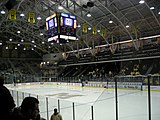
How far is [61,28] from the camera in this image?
12906mm

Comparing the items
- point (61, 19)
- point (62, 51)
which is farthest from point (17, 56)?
point (61, 19)

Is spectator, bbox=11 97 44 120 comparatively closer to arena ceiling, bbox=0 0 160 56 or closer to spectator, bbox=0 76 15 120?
spectator, bbox=0 76 15 120

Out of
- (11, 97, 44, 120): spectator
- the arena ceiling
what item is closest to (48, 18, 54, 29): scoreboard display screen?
the arena ceiling

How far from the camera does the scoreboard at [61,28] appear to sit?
12906 mm

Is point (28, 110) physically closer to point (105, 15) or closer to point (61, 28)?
point (61, 28)

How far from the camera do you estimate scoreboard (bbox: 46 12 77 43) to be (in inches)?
508

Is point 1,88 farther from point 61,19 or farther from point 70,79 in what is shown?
point 70,79

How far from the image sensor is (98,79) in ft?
71.6

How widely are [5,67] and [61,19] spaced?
33.5 meters

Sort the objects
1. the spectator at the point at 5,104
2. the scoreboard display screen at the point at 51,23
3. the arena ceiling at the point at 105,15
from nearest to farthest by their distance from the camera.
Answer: the spectator at the point at 5,104 < the scoreboard display screen at the point at 51,23 < the arena ceiling at the point at 105,15

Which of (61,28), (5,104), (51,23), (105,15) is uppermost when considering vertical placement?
(105,15)

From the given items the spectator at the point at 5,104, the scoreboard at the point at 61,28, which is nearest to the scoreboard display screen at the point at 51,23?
the scoreboard at the point at 61,28

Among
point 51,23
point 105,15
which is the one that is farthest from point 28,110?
point 105,15

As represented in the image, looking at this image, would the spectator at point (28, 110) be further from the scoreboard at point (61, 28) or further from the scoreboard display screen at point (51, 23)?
the scoreboard display screen at point (51, 23)
